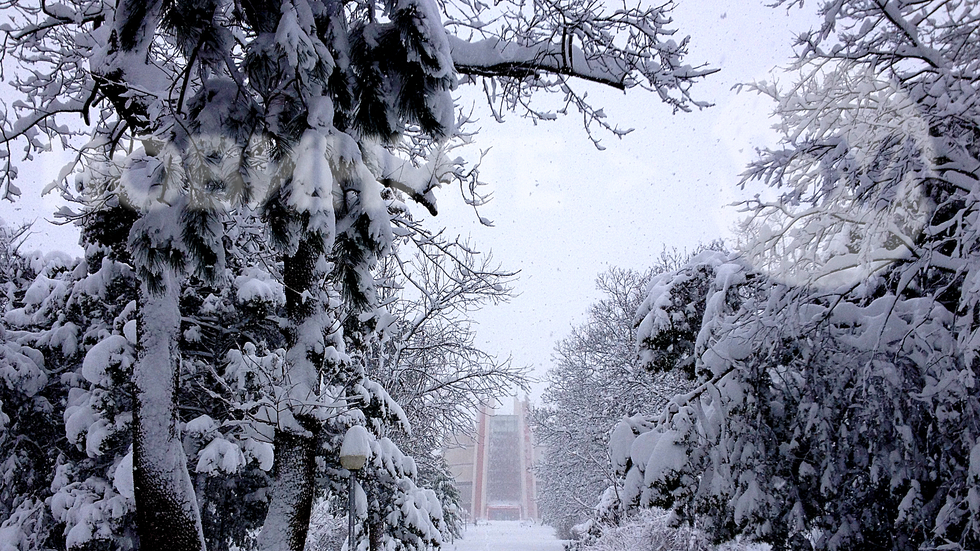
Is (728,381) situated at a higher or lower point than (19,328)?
lower

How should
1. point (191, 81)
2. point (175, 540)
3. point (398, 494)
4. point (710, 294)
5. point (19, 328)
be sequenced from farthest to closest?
point (398, 494), point (19, 328), point (710, 294), point (175, 540), point (191, 81)

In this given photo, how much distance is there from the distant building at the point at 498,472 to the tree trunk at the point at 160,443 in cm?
6515

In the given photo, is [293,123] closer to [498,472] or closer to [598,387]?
[598,387]

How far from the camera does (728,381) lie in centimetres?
655

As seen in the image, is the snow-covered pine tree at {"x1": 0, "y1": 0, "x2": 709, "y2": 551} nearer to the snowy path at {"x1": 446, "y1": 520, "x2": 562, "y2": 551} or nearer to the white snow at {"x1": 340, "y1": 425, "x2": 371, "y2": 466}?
the white snow at {"x1": 340, "y1": 425, "x2": 371, "y2": 466}

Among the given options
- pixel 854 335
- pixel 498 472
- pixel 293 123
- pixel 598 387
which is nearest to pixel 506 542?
pixel 598 387

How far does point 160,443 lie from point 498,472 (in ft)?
262

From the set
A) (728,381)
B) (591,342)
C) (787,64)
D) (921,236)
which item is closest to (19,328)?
(728,381)

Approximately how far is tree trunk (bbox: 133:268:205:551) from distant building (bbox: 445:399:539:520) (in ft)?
214

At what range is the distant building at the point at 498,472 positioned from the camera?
71.6m

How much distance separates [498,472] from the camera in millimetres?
80688

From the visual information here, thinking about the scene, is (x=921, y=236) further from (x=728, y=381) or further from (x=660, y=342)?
(x=660, y=342)

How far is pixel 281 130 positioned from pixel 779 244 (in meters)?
5.14

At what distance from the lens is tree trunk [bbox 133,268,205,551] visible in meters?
4.62
